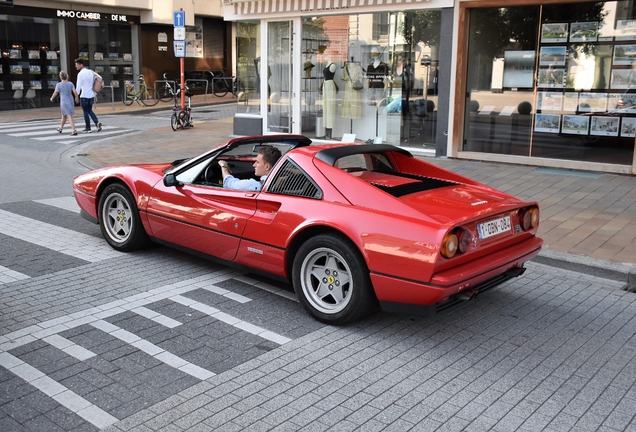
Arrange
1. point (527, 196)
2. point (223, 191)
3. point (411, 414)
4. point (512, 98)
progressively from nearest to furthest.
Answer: point (411, 414), point (223, 191), point (527, 196), point (512, 98)

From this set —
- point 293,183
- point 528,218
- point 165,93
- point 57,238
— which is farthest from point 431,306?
point 165,93

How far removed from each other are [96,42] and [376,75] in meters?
18.2

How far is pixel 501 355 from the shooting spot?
4.48 m

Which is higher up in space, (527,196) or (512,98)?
(512,98)

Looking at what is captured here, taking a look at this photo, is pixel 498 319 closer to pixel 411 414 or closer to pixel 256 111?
pixel 411 414

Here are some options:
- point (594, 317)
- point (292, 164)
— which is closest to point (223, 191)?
point (292, 164)

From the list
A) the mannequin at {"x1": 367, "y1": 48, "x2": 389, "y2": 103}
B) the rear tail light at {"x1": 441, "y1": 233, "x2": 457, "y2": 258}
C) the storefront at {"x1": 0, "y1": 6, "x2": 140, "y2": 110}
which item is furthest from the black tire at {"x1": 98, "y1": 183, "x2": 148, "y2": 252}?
the storefront at {"x1": 0, "y1": 6, "x2": 140, "y2": 110}

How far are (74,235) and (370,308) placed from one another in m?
4.12

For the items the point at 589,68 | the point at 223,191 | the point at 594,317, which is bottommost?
the point at 594,317

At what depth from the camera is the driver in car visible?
5738 millimetres

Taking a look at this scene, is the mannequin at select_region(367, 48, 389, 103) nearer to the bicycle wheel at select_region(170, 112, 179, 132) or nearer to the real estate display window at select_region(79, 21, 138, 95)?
the bicycle wheel at select_region(170, 112, 179, 132)

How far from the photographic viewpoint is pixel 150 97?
3031 cm

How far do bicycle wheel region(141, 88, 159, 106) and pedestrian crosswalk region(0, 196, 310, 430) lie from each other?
22.5 m

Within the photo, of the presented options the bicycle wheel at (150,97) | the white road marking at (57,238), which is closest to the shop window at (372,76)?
the white road marking at (57,238)
